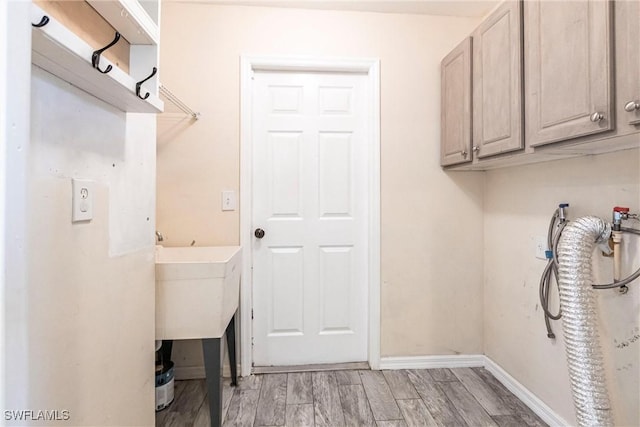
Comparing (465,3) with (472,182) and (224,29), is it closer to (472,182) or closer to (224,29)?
(472,182)

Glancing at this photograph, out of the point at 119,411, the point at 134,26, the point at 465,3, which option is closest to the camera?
the point at 134,26

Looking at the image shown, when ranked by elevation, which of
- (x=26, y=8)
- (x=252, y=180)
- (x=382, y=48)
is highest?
(x=382, y=48)

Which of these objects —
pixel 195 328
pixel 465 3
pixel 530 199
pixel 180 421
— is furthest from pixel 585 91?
pixel 180 421

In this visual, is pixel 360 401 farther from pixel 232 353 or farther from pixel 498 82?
pixel 498 82

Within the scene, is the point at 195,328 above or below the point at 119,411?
above

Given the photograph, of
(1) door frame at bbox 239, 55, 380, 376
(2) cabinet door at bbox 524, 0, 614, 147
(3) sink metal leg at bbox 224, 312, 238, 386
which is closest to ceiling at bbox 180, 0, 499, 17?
(1) door frame at bbox 239, 55, 380, 376

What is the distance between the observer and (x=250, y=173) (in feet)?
6.46

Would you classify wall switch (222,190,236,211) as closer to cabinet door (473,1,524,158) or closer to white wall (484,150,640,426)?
cabinet door (473,1,524,158)

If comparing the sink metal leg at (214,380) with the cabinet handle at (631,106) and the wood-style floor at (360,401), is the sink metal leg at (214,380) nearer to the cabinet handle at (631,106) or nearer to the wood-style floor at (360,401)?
Answer: the wood-style floor at (360,401)

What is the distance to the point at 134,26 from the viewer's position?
0.91 metres

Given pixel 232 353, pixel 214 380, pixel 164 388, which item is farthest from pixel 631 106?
pixel 164 388

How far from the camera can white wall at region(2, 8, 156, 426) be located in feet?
1.94

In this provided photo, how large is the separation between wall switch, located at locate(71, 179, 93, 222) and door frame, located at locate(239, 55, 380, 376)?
3.58ft

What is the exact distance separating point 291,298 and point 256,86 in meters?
1.41
